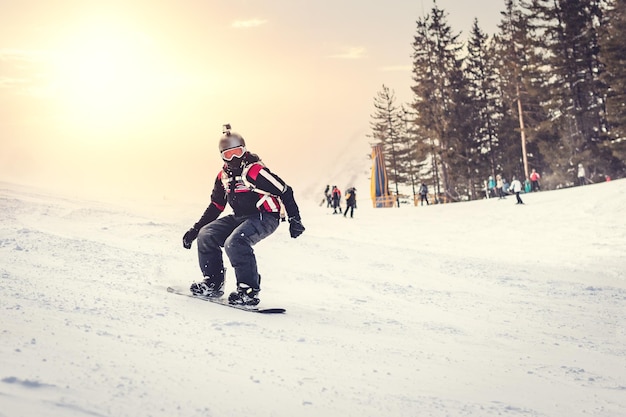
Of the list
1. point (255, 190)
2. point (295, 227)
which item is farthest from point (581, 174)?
point (255, 190)

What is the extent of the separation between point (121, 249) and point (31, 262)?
2154 mm

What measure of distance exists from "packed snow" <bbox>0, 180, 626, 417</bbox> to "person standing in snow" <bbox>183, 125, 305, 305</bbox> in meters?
0.43

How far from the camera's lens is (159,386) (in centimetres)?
259

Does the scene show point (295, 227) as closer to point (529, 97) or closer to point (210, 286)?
point (210, 286)

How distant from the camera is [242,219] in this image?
5.23m

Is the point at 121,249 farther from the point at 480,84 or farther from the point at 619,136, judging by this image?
the point at 480,84

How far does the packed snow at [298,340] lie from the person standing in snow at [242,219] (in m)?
0.43

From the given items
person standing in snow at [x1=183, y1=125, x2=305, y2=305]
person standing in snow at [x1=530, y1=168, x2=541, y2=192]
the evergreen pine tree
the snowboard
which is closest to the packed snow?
the snowboard

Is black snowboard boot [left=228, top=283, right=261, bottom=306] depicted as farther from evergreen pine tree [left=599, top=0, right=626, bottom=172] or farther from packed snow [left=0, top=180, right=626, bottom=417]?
evergreen pine tree [left=599, top=0, right=626, bottom=172]

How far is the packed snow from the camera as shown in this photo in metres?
2.59

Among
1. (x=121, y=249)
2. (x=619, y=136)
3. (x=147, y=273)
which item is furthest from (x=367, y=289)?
(x=619, y=136)

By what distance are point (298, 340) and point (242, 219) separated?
1697mm

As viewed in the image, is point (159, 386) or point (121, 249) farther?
point (121, 249)

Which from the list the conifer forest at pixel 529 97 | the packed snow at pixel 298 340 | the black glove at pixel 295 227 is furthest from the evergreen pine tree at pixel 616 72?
the black glove at pixel 295 227
